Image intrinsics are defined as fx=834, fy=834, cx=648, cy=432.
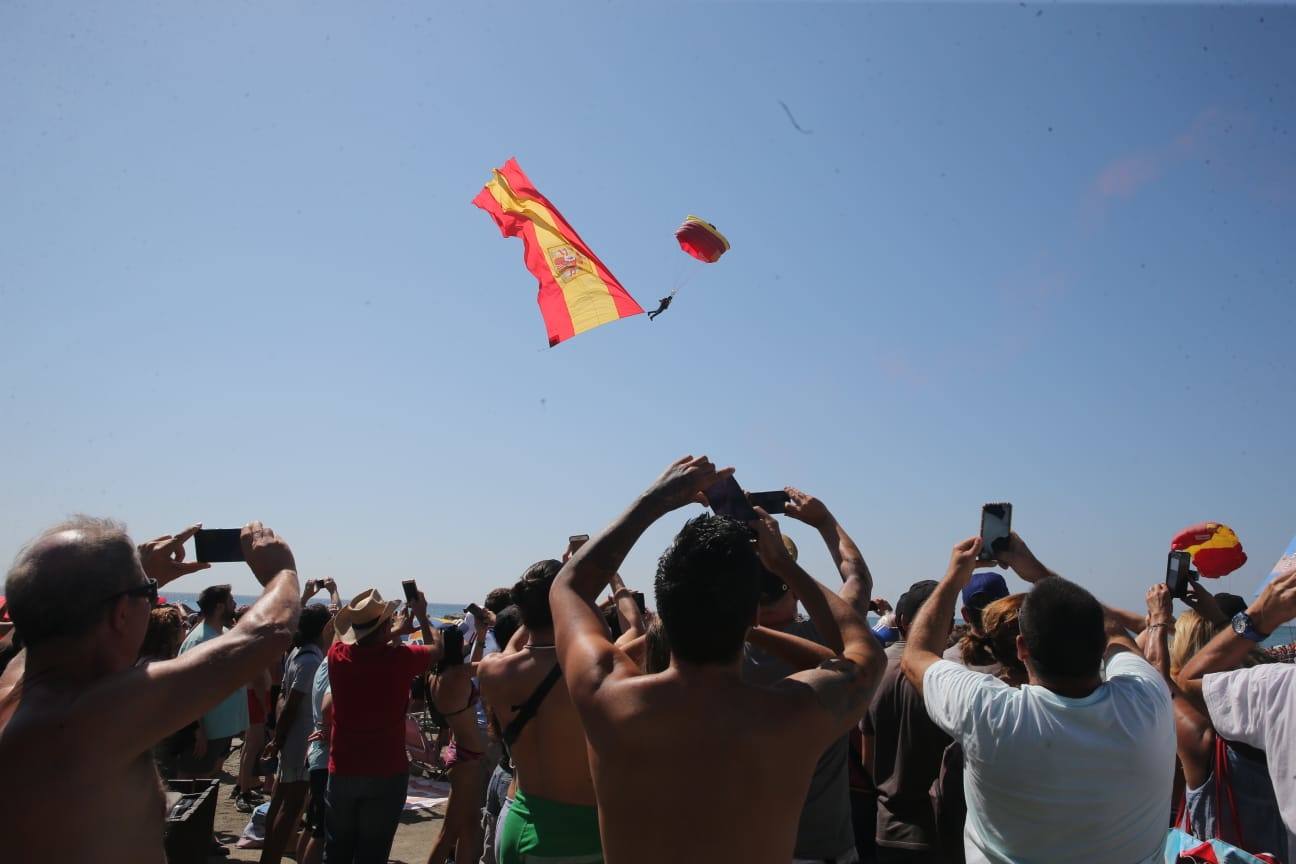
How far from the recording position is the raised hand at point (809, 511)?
3209 mm

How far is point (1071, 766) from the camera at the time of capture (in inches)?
109

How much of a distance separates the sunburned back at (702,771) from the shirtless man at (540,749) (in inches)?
63.5

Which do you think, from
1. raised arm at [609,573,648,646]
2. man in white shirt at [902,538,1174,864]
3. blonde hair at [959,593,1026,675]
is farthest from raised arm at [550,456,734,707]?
blonde hair at [959,593,1026,675]

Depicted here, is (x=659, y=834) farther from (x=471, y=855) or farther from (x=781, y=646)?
(x=471, y=855)

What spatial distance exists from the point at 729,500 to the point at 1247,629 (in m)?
2.34

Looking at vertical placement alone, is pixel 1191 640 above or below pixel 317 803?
above

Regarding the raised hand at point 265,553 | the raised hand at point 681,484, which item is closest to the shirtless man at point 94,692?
the raised hand at point 265,553

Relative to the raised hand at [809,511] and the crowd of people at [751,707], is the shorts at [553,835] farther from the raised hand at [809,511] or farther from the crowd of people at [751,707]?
the raised hand at [809,511]

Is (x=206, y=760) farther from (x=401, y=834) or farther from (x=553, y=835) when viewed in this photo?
(x=553, y=835)

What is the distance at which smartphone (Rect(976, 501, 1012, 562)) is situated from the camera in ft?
11.7

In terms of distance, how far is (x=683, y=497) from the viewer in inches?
99.5

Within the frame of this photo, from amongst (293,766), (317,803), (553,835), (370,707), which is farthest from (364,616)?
(553,835)

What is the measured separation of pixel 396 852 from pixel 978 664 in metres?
6.21

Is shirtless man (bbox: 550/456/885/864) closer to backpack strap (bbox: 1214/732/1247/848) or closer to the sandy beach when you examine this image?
backpack strap (bbox: 1214/732/1247/848)
